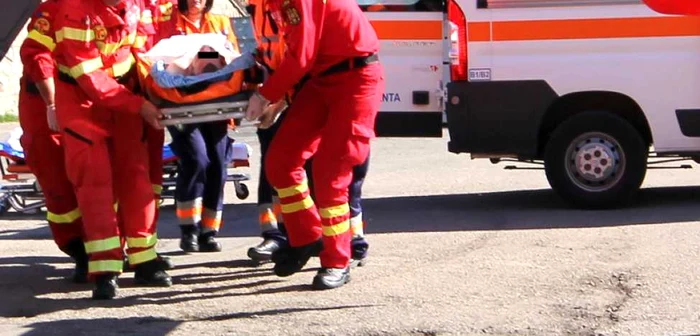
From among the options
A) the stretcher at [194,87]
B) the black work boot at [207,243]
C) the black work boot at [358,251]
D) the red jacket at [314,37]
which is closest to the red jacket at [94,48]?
the stretcher at [194,87]

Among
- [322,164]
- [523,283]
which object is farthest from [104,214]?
[523,283]

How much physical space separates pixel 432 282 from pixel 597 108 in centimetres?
306

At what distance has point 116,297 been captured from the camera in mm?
7027

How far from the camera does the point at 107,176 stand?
6887 mm

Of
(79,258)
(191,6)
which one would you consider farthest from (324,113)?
(79,258)

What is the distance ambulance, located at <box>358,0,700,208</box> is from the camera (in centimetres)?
948

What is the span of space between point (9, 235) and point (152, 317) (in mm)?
3213

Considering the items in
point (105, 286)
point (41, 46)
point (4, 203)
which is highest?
point (41, 46)

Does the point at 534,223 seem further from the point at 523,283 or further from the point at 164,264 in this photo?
the point at 164,264

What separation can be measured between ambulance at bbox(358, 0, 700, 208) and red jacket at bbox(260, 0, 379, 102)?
275cm

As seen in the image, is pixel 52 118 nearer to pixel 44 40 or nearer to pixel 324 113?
pixel 44 40

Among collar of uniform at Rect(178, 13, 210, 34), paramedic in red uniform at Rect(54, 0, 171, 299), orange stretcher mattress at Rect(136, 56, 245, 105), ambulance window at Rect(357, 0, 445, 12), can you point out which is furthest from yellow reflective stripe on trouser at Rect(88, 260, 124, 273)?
ambulance window at Rect(357, 0, 445, 12)

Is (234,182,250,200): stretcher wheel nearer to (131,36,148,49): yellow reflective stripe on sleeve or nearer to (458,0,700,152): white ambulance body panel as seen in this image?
(458,0,700,152): white ambulance body panel

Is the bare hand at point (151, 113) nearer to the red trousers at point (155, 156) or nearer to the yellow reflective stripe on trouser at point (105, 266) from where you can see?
the red trousers at point (155, 156)
